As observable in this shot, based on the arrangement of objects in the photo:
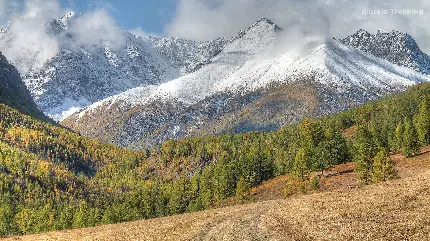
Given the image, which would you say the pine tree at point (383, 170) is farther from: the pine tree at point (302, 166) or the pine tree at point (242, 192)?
the pine tree at point (242, 192)

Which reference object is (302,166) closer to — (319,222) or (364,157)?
(364,157)

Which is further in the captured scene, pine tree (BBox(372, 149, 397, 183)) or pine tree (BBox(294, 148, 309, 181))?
pine tree (BBox(294, 148, 309, 181))

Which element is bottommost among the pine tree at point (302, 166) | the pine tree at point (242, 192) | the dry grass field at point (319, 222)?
the dry grass field at point (319, 222)

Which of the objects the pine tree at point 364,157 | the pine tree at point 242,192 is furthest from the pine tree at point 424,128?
the pine tree at point 242,192

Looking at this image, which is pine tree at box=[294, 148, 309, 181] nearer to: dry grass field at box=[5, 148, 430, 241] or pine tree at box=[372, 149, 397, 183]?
pine tree at box=[372, 149, 397, 183]

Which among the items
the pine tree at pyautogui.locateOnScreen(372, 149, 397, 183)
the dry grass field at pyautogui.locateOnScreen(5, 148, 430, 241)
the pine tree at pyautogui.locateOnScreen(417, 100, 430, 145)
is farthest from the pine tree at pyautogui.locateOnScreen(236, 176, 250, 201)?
the dry grass field at pyautogui.locateOnScreen(5, 148, 430, 241)

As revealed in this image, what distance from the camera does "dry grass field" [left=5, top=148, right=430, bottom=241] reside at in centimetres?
4210

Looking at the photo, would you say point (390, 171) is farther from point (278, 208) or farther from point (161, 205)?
point (161, 205)

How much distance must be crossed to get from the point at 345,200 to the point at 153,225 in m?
27.3

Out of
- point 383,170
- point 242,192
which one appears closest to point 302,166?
point 242,192

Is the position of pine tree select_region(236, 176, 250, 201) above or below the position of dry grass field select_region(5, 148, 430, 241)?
above

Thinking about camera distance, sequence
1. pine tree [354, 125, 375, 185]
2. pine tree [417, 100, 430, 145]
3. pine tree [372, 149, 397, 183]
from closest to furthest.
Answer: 1. pine tree [372, 149, 397, 183]
2. pine tree [354, 125, 375, 185]
3. pine tree [417, 100, 430, 145]

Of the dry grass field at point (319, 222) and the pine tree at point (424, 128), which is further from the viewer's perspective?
the pine tree at point (424, 128)

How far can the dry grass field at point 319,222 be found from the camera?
138ft
